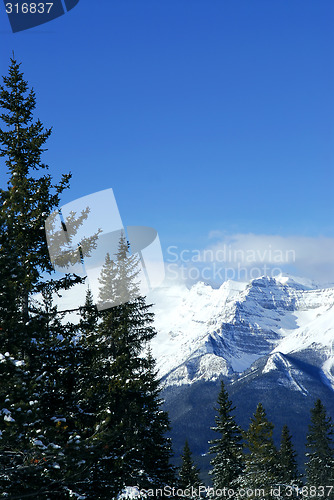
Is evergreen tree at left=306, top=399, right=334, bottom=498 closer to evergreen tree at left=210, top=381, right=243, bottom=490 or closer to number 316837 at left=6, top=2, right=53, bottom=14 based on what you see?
evergreen tree at left=210, top=381, right=243, bottom=490

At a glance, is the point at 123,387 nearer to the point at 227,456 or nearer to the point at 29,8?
the point at 29,8

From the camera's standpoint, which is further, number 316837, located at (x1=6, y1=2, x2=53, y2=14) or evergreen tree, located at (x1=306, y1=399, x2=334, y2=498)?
evergreen tree, located at (x1=306, y1=399, x2=334, y2=498)

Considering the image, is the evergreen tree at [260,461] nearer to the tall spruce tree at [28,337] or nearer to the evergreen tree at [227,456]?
the evergreen tree at [227,456]

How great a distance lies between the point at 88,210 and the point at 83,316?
3.41 metres

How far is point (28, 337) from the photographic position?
1210 cm

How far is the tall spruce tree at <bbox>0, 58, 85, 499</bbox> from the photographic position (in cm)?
1052

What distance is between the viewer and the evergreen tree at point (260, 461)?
34.3m

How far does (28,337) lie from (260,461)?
101ft

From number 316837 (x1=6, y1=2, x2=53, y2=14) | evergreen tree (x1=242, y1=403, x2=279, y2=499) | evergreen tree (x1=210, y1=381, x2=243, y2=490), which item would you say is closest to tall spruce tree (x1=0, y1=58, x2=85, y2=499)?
number 316837 (x1=6, y1=2, x2=53, y2=14)

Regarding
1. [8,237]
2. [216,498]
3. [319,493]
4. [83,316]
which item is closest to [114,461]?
[83,316]

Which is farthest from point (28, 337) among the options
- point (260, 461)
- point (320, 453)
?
point (320, 453)

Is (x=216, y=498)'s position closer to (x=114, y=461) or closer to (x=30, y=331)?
(x=114, y=461)

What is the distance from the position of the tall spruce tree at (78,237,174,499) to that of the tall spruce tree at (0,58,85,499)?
1192 millimetres

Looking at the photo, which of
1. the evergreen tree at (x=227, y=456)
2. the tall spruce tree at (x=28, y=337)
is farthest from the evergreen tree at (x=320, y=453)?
the tall spruce tree at (x=28, y=337)
